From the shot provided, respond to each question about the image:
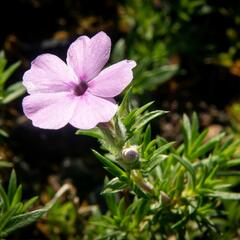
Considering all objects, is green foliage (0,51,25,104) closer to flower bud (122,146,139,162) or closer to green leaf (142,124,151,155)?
green leaf (142,124,151,155)

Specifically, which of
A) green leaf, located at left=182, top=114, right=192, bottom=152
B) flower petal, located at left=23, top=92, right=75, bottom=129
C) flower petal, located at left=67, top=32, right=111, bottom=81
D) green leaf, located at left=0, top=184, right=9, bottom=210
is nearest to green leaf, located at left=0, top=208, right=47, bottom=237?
green leaf, located at left=0, top=184, right=9, bottom=210

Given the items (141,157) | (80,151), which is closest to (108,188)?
(141,157)

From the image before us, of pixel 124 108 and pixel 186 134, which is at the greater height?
pixel 124 108

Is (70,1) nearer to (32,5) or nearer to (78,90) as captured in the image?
(32,5)

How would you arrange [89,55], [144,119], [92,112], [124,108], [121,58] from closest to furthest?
[92,112]
[89,55]
[124,108]
[144,119]
[121,58]

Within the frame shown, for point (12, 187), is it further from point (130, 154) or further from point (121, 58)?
point (121, 58)

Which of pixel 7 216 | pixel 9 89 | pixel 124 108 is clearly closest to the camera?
pixel 124 108

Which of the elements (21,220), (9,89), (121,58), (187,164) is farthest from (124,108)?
(121,58)
